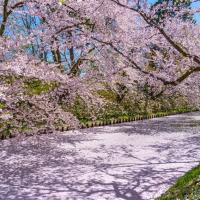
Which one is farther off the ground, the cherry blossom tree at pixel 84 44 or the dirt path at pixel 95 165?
the cherry blossom tree at pixel 84 44

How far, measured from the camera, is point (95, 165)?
36.2 ft

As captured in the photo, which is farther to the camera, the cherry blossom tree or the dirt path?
the cherry blossom tree

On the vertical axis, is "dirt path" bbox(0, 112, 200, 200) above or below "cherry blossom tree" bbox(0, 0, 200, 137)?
below

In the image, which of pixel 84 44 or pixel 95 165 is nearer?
pixel 95 165

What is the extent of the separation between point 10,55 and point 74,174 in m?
4.76

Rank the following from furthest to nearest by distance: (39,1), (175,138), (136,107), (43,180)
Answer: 1. (136,107)
2. (175,138)
3. (39,1)
4. (43,180)

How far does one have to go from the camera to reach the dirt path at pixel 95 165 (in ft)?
27.2

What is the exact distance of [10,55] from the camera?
12422 mm

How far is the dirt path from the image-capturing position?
8289mm

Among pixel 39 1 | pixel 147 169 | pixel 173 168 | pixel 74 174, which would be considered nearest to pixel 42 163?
pixel 74 174

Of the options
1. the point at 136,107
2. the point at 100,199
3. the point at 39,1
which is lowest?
the point at 100,199

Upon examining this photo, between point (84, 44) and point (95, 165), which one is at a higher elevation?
point (84, 44)

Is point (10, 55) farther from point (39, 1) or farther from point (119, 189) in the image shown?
point (119, 189)

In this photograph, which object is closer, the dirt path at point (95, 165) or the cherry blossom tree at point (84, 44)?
the dirt path at point (95, 165)
